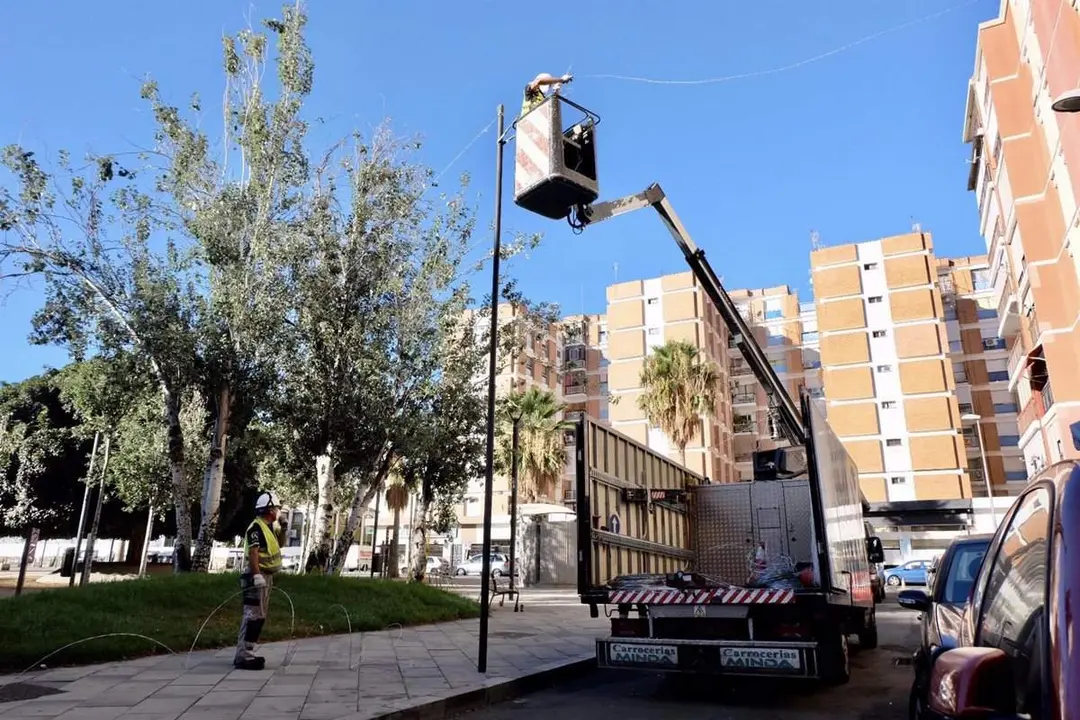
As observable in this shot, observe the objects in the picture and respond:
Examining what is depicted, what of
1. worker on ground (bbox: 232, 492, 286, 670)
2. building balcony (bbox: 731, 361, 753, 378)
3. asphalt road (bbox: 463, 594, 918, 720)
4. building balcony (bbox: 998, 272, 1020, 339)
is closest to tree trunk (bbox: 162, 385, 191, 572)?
worker on ground (bbox: 232, 492, 286, 670)

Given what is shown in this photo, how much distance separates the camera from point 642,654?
6930mm

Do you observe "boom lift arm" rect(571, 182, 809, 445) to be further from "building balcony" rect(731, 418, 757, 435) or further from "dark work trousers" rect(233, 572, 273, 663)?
"building balcony" rect(731, 418, 757, 435)

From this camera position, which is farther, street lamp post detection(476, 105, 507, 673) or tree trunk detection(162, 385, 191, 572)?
tree trunk detection(162, 385, 191, 572)

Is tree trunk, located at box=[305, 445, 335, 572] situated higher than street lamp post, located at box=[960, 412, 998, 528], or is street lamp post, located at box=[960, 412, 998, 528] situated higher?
street lamp post, located at box=[960, 412, 998, 528]

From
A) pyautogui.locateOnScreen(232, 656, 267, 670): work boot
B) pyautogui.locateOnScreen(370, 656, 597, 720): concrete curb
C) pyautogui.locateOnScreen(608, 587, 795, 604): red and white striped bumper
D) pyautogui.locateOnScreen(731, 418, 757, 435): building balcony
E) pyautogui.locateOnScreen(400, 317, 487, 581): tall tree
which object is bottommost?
pyautogui.locateOnScreen(370, 656, 597, 720): concrete curb

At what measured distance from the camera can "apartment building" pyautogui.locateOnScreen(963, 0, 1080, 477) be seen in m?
19.1

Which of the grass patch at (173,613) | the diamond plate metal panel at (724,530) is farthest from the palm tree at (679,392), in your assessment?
the diamond plate metal panel at (724,530)

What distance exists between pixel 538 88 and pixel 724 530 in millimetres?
6536

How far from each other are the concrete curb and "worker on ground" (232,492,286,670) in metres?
2.50

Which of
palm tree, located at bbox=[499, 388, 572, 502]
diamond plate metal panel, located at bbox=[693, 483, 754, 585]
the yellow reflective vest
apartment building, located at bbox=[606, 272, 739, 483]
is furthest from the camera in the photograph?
apartment building, located at bbox=[606, 272, 739, 483]

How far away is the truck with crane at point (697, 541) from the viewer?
673 centimetres

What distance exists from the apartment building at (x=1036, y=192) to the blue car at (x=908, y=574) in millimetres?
8807

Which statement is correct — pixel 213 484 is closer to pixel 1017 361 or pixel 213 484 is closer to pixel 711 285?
pixel 711 285

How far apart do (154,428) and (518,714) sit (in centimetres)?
2231
